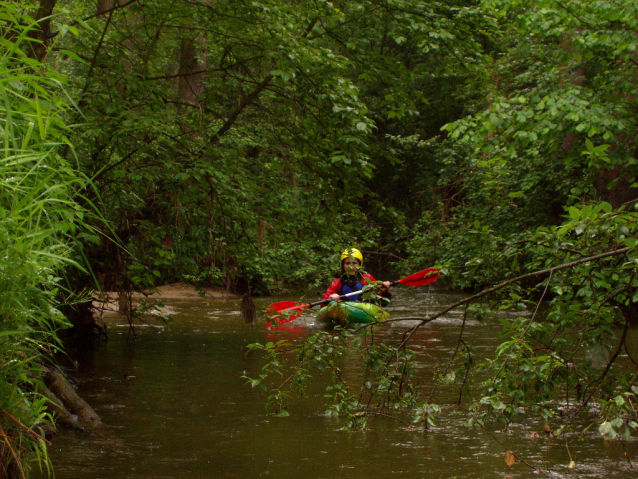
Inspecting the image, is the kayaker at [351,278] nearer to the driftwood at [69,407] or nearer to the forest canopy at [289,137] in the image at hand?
the forest canopy at [289,137]

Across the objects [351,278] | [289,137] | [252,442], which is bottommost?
[252,442]

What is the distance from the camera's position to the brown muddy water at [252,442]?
4.03m

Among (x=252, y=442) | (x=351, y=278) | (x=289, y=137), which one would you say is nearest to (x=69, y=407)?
(x=252, y=442)

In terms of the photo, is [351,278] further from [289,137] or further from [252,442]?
[289,137]

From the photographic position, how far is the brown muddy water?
403 cm

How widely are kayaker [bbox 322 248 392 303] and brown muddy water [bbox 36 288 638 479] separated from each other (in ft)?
2.67

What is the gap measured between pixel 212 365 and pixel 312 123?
9.69 feet

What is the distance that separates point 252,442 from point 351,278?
141cm

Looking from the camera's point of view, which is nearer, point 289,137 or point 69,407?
point 69,407

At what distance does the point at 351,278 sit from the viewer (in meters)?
5.12

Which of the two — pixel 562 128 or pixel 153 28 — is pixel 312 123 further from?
pixel 562 128

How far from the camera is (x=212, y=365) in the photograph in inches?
299

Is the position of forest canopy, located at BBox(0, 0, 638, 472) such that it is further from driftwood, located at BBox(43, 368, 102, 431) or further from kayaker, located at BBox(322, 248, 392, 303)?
driftwood, located at BBox(43, 368, 102, 431)

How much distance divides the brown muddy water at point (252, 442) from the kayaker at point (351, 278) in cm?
82
